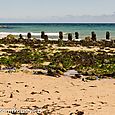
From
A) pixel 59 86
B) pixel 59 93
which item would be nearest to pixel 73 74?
pixel 59 86

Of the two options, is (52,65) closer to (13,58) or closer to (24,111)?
(13,58)

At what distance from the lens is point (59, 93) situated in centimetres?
1465

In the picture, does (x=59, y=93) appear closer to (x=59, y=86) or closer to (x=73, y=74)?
(x=59, y=86)

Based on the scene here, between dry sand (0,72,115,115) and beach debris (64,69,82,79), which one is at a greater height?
dry sand (0,72,115,115)

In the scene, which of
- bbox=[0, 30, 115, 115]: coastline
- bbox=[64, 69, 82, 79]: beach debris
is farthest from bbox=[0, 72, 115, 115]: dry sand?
bbox=[64, 69, 82, 79]: beach debris

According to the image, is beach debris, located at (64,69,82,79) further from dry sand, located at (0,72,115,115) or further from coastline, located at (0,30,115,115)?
dry sand, located at (0,72,115,115)

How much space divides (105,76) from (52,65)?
4.55m

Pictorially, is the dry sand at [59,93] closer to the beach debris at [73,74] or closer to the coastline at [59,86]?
the coastline at [59,86]

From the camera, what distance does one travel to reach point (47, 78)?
18.3 metres

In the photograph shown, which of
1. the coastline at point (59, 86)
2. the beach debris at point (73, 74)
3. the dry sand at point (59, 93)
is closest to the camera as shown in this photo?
the dry sand at point (59, 93)

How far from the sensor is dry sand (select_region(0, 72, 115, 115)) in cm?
1233

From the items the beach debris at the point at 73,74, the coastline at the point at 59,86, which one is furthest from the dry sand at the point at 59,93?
the beach debris at the point at 73,74

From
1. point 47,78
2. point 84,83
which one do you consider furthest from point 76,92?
point 47,78

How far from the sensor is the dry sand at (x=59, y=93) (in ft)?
40.4
